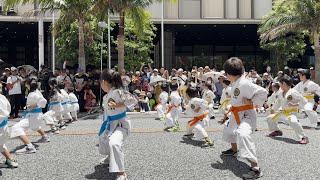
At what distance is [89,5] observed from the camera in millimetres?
16250

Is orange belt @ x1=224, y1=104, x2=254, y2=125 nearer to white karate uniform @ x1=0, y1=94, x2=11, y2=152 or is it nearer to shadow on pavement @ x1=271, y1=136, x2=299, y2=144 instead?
shadow on pavement @ x1=271, y1=136, x2=299, y2=144

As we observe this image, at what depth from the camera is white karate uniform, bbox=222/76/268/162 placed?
5.36 m

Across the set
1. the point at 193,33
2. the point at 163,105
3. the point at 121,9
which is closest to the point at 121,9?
the point at 121,9

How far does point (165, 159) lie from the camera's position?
6.36 m

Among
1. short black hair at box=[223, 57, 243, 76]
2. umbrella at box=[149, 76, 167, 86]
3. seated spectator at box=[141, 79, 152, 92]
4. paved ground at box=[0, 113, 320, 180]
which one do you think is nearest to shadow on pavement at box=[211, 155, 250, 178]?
paved ground at box=[0, 113, 320, 180]

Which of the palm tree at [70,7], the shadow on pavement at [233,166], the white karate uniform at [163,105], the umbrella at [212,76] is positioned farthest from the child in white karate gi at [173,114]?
the palm tree at [70,7]

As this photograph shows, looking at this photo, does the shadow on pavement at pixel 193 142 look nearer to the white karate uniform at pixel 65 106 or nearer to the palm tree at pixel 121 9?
the white karate uniform at pixel 65 106

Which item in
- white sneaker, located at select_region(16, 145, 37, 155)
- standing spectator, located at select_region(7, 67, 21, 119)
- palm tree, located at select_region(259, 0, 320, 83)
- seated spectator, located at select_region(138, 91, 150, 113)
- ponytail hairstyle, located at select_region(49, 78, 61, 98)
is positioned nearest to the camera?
white sneaker, located at select_region(16, 145, 37, 155)

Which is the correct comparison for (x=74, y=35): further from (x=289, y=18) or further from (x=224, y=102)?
(x=224, y=102)

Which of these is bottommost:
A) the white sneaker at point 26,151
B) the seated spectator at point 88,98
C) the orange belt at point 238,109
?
the white sneaker at point 26,151

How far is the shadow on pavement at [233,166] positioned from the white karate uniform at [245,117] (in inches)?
11.3

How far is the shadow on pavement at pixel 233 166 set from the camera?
560cm

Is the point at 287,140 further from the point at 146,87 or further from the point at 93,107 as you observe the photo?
the point at 93,107

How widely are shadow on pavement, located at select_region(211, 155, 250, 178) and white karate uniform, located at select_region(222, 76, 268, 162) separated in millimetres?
287
